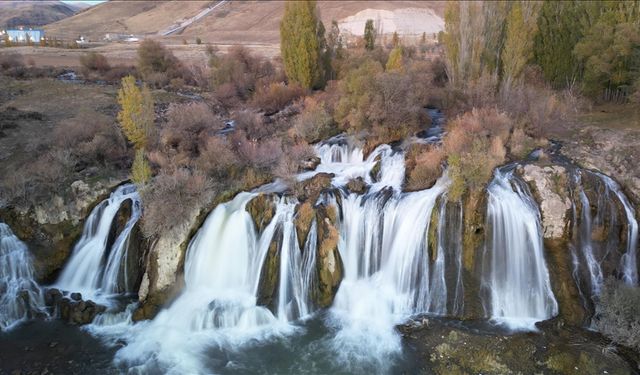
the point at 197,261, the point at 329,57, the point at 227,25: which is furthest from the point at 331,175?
the point at 227,25

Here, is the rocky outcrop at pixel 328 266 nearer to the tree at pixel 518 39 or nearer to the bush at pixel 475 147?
the bush at pixel 475 147

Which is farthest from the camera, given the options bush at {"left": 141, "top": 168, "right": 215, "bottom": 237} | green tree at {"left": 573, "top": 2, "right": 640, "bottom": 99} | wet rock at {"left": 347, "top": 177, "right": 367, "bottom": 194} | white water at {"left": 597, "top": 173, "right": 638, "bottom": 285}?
green tree at {"left": 573, "top": 2, "right": 640, "bottom": 99}

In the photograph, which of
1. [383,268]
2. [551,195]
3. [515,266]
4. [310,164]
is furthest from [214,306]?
[551,195]

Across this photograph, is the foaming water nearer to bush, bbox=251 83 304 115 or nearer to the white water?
the white water

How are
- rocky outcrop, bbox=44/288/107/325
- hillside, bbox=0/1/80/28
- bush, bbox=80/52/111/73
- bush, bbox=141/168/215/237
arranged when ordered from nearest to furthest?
rocky outcrop, bbox=44/288/107/325 < bush, bbox=141/168/215/237 < bush, bbox=80/52/111/73 < hillside, bbox=0/1/80/28

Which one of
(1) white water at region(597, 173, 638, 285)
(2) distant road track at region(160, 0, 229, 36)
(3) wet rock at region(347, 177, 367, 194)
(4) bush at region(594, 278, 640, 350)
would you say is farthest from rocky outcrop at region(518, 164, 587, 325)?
(2) distant road track at region(160, 0, 229, 36)

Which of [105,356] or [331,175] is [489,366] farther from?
[105,356]

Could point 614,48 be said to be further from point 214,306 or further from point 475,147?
point 214,306
